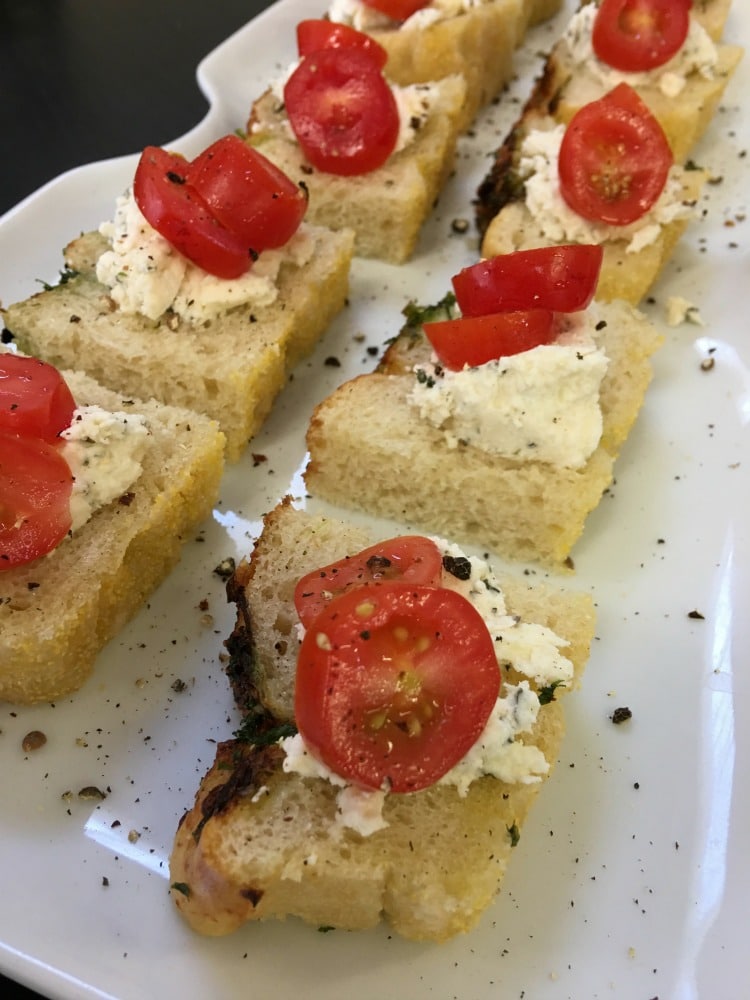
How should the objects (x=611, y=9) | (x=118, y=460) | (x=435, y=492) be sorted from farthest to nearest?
(x=611, y=9), (x=435, y=492), (x=118, y=460)

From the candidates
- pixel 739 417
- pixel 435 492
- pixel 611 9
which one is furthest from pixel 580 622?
pixel 611 9

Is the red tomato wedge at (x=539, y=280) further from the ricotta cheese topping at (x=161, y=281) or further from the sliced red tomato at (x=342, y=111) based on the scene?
the sliced red tomato at (x=342, y=111)

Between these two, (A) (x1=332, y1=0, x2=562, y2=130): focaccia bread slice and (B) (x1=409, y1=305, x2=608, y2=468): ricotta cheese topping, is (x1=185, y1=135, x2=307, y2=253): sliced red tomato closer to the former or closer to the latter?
(B) (x1=409, y1=305, x2=608, y2=468): ricotta cheese topping

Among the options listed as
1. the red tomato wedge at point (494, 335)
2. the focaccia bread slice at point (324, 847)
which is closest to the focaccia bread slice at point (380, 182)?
the red tomato wedge at point (494, 335)

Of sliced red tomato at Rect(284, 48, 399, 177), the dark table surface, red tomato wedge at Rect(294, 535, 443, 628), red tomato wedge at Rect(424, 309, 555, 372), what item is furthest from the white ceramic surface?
the dark table surface

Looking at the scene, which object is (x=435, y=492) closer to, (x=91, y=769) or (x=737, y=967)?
(x=91, y=769)

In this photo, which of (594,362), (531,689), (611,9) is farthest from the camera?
(611,9)
